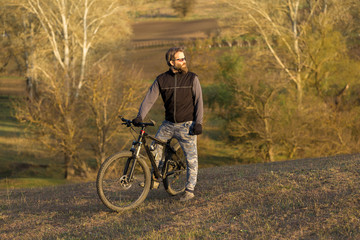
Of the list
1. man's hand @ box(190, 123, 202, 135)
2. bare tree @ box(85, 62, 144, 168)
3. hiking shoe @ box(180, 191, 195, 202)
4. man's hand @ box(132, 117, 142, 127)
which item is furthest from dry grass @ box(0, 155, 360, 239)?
bare tree @ box(85, 62, 144, 168)

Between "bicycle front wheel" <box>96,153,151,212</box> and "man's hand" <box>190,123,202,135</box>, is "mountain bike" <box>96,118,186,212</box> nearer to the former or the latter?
"bicycle front wheel" <box>96,153,151,212</box>

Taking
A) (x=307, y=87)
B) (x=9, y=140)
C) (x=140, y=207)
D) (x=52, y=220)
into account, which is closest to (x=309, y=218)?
(x=140, y=207)

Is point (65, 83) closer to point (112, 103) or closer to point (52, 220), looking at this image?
point (112, 103)

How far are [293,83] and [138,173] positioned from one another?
33.5 m

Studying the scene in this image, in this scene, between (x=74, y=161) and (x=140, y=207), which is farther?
(x=74, y=161)

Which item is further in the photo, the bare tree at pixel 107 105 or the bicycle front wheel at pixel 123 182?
the bare tree at pixel 107 105

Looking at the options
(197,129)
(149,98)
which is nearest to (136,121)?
(149,98)

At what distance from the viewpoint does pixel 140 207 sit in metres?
6.74

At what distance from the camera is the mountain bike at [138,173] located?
628 centimetres

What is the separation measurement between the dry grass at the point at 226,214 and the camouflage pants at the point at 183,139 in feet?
1.80

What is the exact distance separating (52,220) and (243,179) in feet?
11.9

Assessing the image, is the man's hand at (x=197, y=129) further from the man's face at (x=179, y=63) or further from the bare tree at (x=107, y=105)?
the bare tree at (x=107, y=105)

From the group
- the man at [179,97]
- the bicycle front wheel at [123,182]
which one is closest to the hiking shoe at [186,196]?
the bicycle front wheel at [123,182]

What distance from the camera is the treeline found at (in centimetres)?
3147
